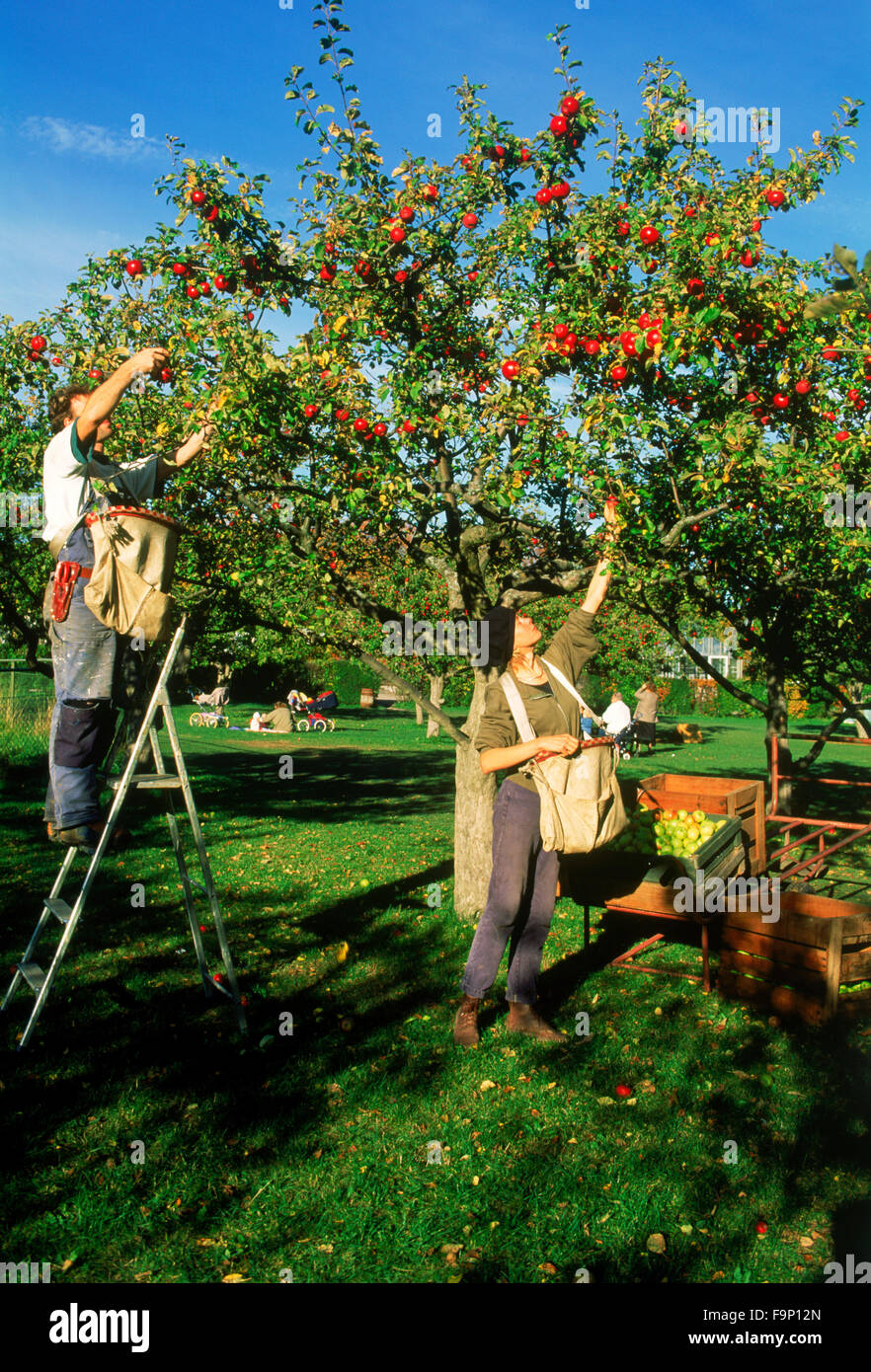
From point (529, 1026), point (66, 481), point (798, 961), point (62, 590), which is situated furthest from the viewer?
point (798, 961)

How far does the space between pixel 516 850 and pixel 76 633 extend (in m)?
2.42

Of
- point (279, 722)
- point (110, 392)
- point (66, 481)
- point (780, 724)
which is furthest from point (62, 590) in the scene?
point (279, 722)

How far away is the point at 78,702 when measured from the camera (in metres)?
4.09

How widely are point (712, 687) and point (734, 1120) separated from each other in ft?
127

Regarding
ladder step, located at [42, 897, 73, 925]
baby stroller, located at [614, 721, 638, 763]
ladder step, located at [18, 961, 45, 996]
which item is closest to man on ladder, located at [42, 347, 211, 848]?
ladder step, located at [42, 897, 73, 925]

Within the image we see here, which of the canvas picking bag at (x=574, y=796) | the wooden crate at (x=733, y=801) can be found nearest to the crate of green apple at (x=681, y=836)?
the wooden crate at (x=733, y=801)

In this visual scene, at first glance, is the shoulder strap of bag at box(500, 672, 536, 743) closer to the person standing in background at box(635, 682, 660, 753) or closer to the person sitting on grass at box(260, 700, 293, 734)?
the person standing in background at box(635, 682, 660, 753)

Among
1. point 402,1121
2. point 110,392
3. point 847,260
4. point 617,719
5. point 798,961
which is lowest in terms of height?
point 402,1121

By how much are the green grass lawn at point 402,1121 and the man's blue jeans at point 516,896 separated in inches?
17.1

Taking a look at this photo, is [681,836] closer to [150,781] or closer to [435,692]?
[150,781]

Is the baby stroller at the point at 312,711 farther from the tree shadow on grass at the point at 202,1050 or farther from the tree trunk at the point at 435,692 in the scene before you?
the tree shadow on grass at the point at 202,1050

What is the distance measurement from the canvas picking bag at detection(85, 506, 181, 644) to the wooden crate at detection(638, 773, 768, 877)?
429cm

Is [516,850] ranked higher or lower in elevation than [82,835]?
lower

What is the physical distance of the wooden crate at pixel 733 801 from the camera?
271 inches
